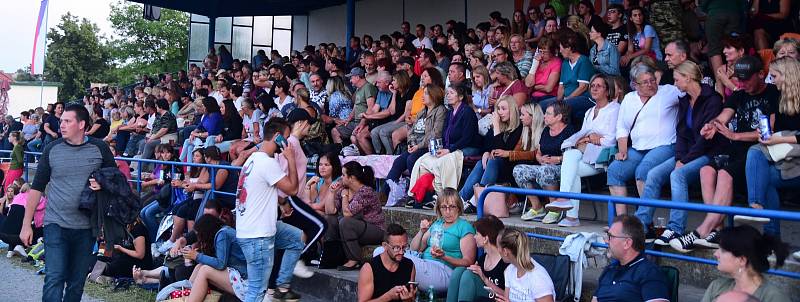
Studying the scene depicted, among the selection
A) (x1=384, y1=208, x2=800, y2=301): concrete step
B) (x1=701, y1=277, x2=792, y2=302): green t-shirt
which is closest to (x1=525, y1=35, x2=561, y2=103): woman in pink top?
(x1=384, y1=208, x2=800, y2=301): concrete step

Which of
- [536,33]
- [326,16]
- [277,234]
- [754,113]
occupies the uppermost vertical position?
[326,16]

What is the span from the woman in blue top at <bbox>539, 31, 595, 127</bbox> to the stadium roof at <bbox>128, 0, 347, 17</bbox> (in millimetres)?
14999

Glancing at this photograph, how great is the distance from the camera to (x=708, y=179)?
6.29 m

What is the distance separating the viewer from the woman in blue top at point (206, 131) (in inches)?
527

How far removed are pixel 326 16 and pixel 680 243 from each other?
19.5 meters

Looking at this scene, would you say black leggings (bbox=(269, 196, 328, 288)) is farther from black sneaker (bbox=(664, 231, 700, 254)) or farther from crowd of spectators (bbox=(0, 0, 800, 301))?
black sneaker (bbox=(664, 231, 700, 254))

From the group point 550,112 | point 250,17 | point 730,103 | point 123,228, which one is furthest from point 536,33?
point 250,17

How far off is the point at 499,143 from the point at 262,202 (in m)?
2.92

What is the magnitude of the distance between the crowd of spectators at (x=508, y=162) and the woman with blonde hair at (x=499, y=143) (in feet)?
0.06

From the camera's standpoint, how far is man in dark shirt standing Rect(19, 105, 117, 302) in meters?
6.38

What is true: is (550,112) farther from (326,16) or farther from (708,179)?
(326,16)

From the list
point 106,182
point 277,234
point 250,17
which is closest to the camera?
point 106,182

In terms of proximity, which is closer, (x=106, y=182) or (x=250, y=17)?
(x=106, y=182)

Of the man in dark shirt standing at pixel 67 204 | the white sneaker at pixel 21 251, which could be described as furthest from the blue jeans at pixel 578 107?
the white sneaker at pixel 21 251
